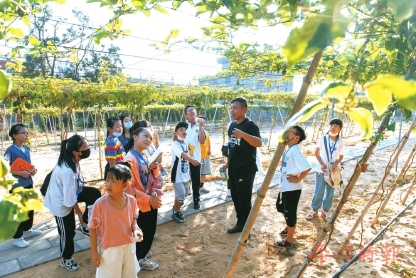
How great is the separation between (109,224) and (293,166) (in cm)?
234

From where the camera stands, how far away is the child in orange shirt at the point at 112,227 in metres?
2.41

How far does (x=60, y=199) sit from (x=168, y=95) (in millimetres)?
6875

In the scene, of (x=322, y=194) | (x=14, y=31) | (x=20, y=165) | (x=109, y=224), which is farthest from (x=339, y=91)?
(x=322, y=194)

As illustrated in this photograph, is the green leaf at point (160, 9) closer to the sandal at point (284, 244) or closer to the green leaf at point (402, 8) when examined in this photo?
the green leaf at point (402, 8)

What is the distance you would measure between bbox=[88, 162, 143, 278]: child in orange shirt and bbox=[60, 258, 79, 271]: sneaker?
3.26 ft

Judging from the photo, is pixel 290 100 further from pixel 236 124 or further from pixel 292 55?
pixel 292 55

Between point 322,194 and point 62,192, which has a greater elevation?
point 62,192

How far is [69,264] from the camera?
3.26m

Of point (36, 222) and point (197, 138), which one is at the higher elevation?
point (197, 138)

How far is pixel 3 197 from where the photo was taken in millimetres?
483

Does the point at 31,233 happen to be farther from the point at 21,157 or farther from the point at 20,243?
the point at 21,157

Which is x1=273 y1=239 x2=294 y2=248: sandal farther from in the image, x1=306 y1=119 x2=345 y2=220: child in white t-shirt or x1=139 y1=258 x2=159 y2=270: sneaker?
x1=139 y1=258 x2=159 y2=270: sneaker

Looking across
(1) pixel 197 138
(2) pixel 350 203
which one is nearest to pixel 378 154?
(2) pixel 350 203

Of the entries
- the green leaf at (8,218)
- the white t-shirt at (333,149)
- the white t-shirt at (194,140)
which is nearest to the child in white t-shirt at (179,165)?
the white t-shirt at (194,140)
